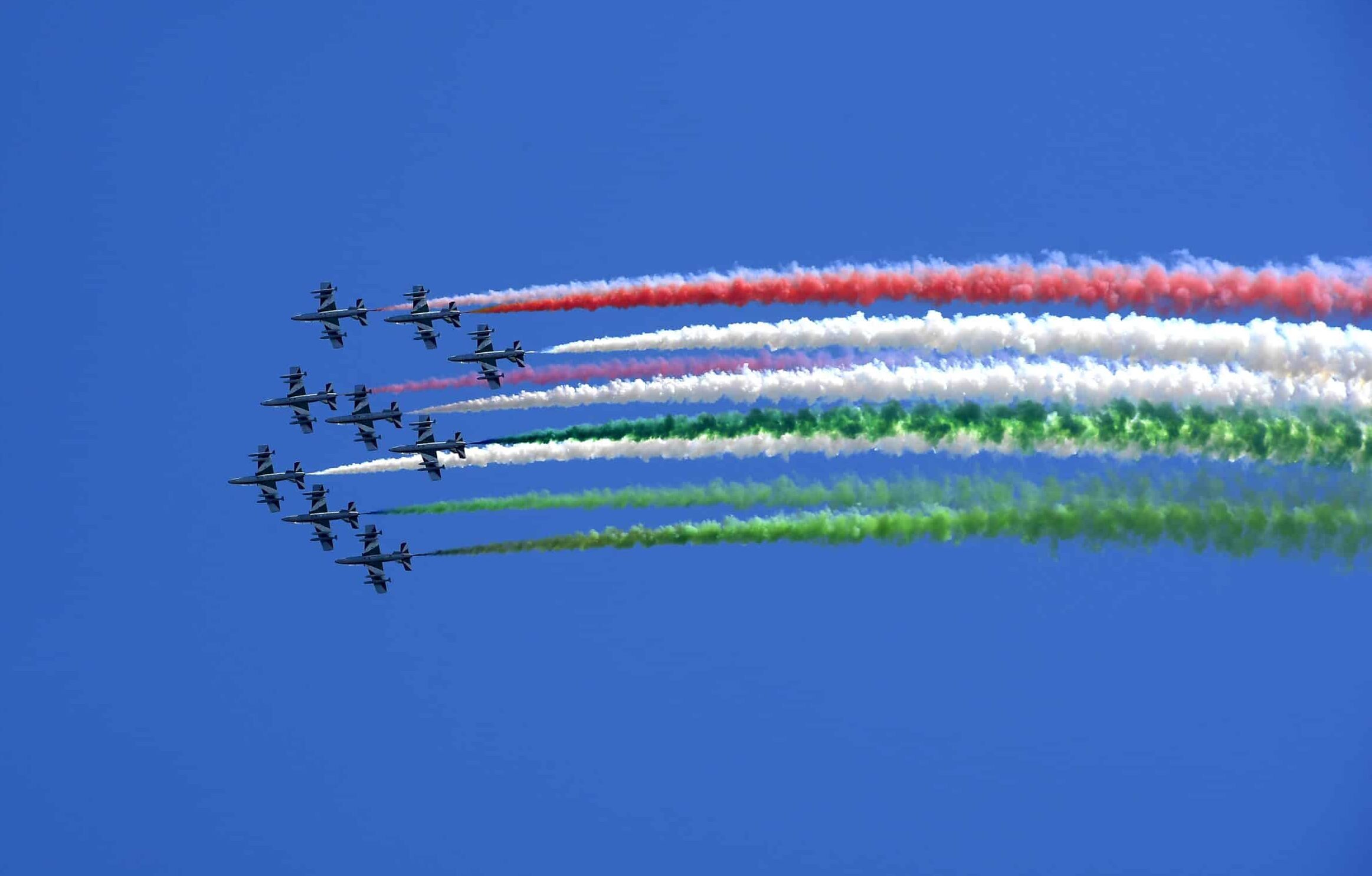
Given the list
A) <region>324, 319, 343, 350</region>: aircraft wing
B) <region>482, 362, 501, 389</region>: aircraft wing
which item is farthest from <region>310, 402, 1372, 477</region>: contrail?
<region>324, 319, 343, 350</region>: aircraft wing

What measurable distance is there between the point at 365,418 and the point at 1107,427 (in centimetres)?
2511

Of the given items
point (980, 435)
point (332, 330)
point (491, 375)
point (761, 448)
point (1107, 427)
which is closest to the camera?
point (1107, 427)

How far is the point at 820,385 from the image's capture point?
5294 centimetres

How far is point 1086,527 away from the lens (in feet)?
164

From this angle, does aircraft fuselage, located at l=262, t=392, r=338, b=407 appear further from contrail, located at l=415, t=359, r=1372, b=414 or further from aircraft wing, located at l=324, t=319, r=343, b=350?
contrail, located at l=415, t=359, r=1372, b=414

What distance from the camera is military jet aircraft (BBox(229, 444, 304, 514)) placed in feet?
228

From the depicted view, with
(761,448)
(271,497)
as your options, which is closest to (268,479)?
(271,497)

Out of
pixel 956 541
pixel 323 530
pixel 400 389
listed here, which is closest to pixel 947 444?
pixel 956 541

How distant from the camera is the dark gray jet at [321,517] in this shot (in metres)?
69.1

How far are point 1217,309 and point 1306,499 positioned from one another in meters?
4.37

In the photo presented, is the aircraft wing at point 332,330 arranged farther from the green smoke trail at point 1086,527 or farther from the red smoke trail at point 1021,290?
the green smoke trail at point 1086,527

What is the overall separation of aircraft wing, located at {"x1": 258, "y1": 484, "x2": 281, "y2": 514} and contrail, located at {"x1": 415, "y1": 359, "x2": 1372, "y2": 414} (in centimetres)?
1742

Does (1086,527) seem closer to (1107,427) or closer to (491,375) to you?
(1107,427)

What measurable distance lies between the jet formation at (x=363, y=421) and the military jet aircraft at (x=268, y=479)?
0.02 meters
